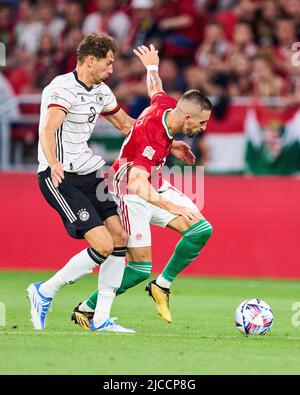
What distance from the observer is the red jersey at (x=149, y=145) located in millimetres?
9180

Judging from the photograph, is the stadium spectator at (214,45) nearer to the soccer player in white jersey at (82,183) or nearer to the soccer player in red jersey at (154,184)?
the soccer player in red jersey at (154,184)

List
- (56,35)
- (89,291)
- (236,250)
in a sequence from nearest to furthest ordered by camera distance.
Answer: (89,291)
(236,250)
(56,35)

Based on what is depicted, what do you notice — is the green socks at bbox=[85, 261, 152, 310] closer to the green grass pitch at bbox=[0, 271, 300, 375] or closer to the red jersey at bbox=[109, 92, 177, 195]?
the green grass pitch at bbox=[0, 271, 300, 375]

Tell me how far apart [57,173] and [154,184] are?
155 centimetres

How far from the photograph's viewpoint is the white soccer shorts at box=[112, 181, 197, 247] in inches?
380

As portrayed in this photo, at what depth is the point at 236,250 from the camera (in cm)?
1552

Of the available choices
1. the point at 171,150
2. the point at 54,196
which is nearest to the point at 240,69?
the point at 171,150

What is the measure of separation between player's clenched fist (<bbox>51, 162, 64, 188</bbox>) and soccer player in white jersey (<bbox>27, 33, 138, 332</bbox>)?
177 mm

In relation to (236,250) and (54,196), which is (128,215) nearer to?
(54,196)

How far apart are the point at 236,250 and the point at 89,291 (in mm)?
2999

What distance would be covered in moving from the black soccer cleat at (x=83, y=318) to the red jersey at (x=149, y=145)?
116 centimetres

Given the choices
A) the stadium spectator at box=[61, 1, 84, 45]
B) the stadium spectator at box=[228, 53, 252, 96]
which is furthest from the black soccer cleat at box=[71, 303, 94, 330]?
the stadium spectator at box=[61, 1, 84, 45]

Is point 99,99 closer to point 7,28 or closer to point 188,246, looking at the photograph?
point 188,246

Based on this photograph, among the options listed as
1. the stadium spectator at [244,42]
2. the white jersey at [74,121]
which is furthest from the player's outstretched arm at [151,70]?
the stadium spectator at [244,42]
